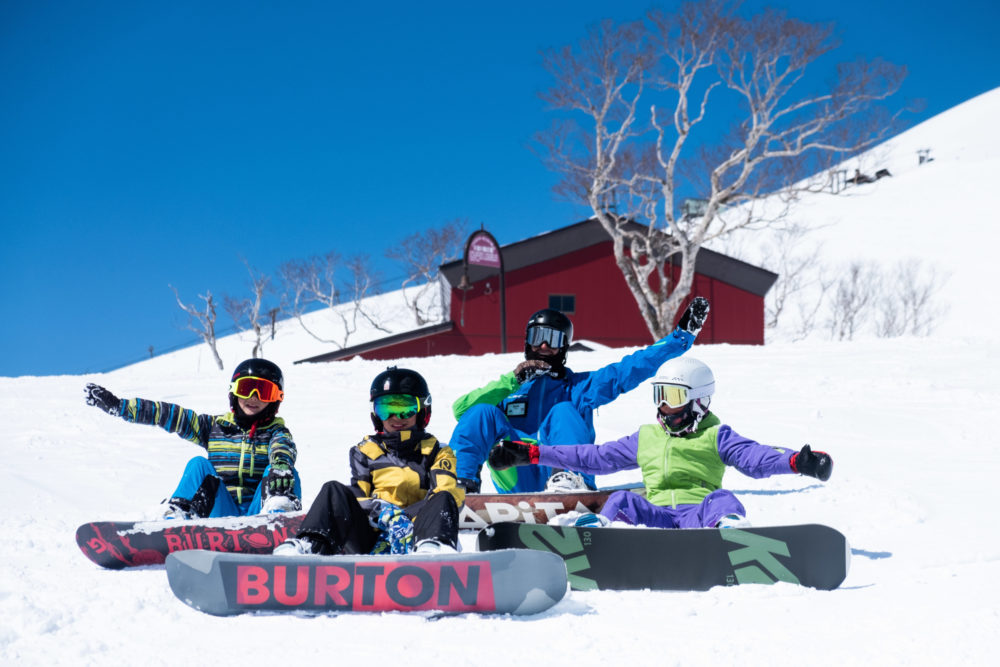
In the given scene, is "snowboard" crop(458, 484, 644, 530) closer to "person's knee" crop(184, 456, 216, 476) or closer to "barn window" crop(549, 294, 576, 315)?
"person's knee" crop(184, 456, 216, 476)

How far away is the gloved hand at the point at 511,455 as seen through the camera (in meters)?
4.31

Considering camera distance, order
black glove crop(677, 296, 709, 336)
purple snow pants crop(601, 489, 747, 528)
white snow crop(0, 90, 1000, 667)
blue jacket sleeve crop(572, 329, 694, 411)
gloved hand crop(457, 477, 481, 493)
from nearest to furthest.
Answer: white snow crop(0, 90, 1000, 667) < purple snow pants crop(601, 489, 747, 528) < gloved hand crop(457, 477, 481, 493) < black glove crop(677, 296, 709, 336) < blue jacket sleeve crop(572, 329, 694, 411)

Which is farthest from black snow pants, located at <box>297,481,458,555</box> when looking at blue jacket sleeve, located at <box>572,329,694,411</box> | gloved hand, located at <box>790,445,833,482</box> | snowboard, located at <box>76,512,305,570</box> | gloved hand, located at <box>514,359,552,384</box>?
blue jacket sleeve, located at <box>572,329,694,411</box>

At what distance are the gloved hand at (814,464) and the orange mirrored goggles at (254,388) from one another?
9.30 ft

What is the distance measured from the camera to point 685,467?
165 inches

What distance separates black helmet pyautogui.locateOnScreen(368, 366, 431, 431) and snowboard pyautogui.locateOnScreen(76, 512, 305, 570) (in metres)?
0.74

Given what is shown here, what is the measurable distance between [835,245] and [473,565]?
222 feet

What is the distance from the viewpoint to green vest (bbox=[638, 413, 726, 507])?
4.18 meters

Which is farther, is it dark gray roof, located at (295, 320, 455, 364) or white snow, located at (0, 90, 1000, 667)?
dark gray roof, located at (295, 320, 455, 364)

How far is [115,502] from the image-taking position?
544cm

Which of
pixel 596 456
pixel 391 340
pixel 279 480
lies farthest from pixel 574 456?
pixel 391 340

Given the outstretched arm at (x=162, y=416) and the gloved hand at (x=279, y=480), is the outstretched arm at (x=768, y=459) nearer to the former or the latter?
the gloved hand at (x=279, y=480)

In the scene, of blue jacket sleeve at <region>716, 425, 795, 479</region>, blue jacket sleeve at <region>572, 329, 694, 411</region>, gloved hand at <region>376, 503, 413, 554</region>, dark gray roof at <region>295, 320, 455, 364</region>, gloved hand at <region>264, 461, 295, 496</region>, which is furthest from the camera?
dark gray roof at <region>295, 320, 455, 364</region>

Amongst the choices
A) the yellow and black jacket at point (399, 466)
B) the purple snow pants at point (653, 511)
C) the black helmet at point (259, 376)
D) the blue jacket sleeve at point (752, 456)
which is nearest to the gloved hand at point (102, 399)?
the black helmet at point (259, 376)
